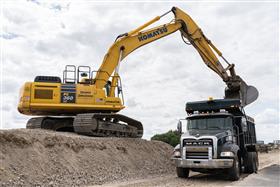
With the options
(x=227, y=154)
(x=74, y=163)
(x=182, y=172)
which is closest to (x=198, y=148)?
(x=227, y=154)

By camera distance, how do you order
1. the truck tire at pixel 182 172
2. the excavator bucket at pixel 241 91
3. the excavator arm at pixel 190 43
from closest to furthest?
the truck tire at pixel 182 172, the excavator arm at pixel 190 43, the excavator bucket at pixel 241 91

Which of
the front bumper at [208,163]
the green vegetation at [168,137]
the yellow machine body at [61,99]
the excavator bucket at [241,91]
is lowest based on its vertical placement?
the front bumper at [208,163]

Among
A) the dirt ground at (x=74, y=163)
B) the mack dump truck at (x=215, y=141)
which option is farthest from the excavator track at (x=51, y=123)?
the mack dump truck at (x=215, y=141)

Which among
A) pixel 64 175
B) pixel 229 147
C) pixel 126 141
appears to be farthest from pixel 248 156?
pixel 64 175

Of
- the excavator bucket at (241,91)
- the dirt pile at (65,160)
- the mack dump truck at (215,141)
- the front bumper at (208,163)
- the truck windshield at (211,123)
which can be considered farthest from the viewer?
the excavator bucket at (241,91)

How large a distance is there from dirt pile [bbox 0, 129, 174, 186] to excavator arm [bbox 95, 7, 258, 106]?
434 centimetres

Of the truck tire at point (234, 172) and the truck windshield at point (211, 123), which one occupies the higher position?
the truck windshield at point (211, 123)

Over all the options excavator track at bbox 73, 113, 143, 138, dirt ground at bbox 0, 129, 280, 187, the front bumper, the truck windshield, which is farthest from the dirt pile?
the truck windshield

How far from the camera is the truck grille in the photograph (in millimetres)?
12273

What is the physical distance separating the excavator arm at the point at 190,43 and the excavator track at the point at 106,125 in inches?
96.7

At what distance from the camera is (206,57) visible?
18922mm

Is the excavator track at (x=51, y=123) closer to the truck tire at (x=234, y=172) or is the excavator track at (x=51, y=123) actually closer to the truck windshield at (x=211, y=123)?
the truck windshield at (x=211, y=123)

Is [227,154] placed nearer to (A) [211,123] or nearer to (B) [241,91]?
(A) [211,123]

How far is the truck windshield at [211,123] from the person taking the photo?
44.7 ft
